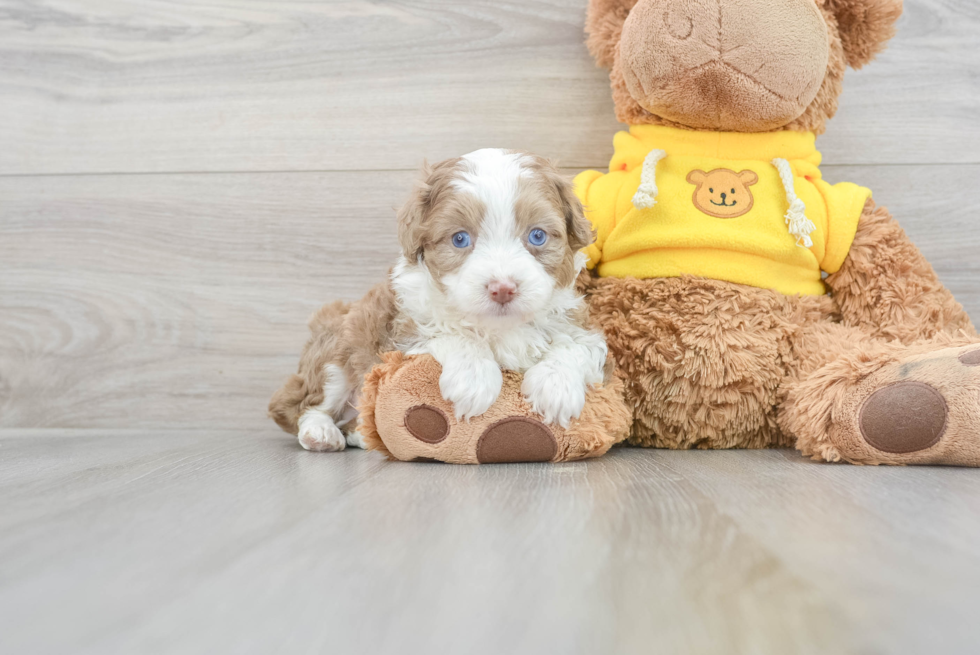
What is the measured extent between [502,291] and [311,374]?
528mm

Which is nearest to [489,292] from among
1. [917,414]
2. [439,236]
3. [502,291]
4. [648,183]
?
[502,291]

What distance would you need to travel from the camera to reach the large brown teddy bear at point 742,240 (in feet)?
3.85

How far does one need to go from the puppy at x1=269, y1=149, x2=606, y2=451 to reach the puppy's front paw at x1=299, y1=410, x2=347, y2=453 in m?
0.12

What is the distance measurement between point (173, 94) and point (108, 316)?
542 millimetres

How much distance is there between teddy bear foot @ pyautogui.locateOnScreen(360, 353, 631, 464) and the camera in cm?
107

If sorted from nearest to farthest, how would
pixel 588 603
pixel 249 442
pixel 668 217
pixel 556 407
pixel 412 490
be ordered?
pixel 588 603 → pixel 412 490 → pixel 556 407 → pixel 668 217 → pixel 249 442

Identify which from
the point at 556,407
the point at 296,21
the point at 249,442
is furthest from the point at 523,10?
the point at 249,442

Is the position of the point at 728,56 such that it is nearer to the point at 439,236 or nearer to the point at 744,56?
the point at 744,56

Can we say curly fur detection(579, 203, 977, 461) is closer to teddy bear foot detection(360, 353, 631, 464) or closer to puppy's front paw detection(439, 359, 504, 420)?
teddy bear foot detection(360, 353, 631, 464)

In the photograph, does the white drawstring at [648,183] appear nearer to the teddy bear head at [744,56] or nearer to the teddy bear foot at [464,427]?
the teddy bear head at [744,56]

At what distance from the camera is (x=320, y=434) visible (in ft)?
4.32

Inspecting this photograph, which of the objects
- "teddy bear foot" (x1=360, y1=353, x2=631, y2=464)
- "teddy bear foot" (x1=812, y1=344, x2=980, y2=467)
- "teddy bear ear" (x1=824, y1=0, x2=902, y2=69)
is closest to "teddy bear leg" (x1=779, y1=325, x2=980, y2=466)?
"teddy bear foot" (x1=812, y1=344, x2=980, y2=467)

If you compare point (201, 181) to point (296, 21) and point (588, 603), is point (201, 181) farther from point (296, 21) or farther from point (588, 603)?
point (588, 603)

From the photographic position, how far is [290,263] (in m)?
1.65
